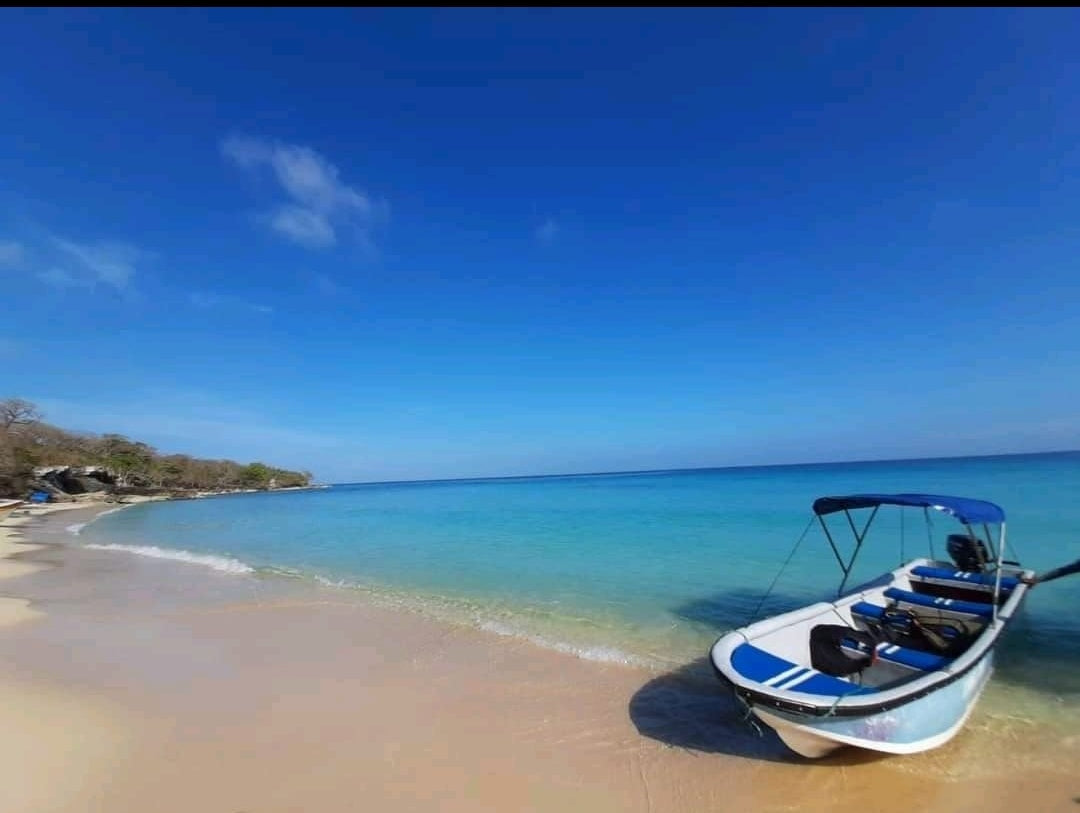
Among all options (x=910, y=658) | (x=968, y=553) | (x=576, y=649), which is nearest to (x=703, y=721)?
(x=910, y=658)

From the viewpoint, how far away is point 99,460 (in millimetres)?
60625

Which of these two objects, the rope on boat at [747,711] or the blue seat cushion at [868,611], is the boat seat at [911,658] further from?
the rope on boat at [747,711]

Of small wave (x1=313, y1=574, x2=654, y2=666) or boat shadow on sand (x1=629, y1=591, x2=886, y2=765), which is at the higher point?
small wave (x1=313, y1=574, x2=654, y2=666)

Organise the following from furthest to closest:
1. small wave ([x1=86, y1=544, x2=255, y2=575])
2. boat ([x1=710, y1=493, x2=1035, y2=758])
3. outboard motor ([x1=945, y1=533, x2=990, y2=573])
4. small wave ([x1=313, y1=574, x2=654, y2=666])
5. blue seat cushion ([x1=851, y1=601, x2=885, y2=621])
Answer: small wave ([x1=86, y1=544, x2=255, y2=575]) → outboard motor ([x1=945, y1=533, x2=990, y2=573]) → small wave ([x1=313, y1=574, x2=654, y2=666]) → blue seat cushion ([x1=851, y1=601, x2=885, y2=621]) → boat ([x1=710, y1=493, x2=1035, y2=758])

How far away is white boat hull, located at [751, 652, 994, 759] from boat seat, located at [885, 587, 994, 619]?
9.63ft

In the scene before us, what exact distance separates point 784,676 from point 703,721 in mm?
1496

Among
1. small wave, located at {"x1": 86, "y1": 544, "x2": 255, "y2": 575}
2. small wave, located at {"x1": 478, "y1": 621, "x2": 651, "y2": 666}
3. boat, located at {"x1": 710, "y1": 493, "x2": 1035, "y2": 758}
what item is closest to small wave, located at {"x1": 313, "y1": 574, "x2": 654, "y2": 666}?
small wave, located at {"x1": 478, "y1": 621, "x2": 651, "y2": 666}

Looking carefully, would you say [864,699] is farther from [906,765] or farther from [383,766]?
[383,766]

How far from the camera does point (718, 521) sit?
23859 mm

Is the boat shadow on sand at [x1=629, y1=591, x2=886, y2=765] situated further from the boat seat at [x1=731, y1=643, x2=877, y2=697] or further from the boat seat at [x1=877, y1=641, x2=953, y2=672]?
the boat seat at [x1=877, y1=641, x2=953, y2=672]

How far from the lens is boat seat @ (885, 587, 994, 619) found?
22.5 feet

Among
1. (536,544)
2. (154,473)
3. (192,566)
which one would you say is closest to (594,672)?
(536,544)

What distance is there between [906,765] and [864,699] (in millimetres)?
1213

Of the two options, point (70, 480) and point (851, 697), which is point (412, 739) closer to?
point (851, 697)
